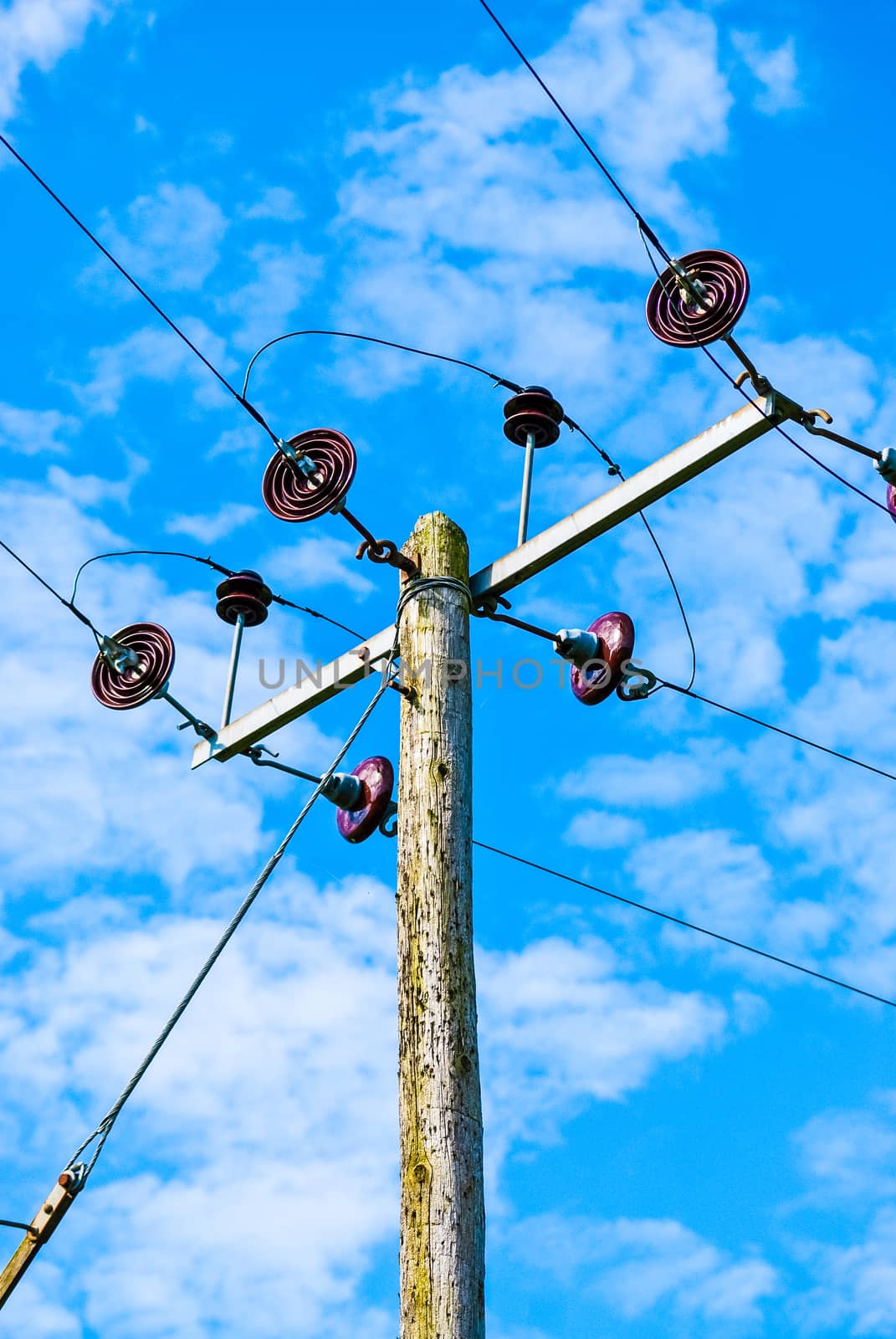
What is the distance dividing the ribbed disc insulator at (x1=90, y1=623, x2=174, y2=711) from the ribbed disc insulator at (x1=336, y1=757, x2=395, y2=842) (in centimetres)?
126

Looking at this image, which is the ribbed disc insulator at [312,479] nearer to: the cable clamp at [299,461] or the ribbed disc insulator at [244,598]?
the cable clamp at [299,461]

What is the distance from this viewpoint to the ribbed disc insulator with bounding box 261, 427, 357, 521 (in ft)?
22.8

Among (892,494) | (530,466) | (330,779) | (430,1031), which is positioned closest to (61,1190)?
(430,1031)

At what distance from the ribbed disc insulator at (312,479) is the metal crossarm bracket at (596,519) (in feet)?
2.45

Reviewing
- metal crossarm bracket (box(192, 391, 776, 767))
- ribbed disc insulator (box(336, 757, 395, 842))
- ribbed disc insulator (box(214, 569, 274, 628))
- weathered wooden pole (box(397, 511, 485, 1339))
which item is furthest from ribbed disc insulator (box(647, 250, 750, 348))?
ribbed disc insulator (box(214, 569, 274, 628))

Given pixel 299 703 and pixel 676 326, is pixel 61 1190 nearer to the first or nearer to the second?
pixel 299 703

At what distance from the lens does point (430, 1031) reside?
502 centimetres

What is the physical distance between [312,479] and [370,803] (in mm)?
1547

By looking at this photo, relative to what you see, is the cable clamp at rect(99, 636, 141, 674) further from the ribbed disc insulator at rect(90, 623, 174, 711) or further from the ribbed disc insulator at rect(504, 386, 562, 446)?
the ribbed disc insulator at rect(504, 386, 562, 446)

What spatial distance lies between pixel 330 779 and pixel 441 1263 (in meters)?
2.85

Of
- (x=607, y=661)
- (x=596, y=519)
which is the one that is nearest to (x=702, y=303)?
(x=596, y=519)

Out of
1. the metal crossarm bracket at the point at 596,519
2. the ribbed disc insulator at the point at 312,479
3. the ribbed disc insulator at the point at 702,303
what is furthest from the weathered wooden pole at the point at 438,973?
the ribbed disc insulator at the point at 702,303

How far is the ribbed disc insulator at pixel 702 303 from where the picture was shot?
20.5 ft

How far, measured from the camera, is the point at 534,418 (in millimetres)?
7164
